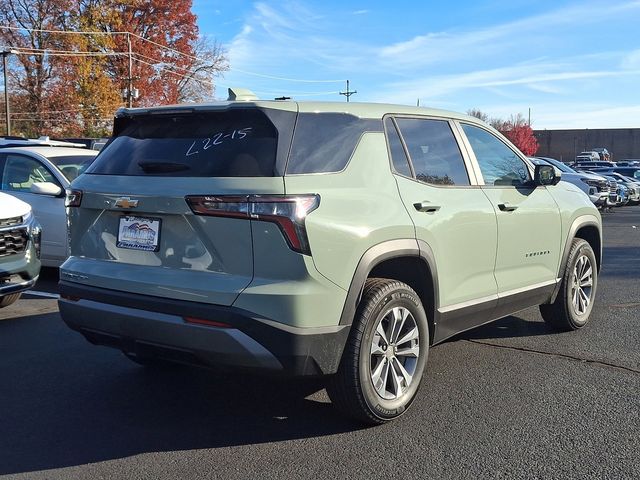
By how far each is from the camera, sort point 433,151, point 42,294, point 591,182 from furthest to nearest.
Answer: point 591,182, point 42,294, point 433,151

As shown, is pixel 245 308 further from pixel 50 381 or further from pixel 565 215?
pixel 565 215

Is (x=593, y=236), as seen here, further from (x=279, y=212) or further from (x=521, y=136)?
(x=521, y=136)

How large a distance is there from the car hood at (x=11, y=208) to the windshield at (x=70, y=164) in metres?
1.97

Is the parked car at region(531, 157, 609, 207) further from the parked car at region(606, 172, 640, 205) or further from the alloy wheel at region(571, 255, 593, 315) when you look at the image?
the alloy wheel at region(571, 255, 593, 315)

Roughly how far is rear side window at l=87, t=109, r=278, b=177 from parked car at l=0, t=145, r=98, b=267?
4.43 m

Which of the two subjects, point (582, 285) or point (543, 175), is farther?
point (582, 285)

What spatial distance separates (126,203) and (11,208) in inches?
127

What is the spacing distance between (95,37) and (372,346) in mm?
39567

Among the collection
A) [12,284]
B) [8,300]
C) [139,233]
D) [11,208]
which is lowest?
[8,300]

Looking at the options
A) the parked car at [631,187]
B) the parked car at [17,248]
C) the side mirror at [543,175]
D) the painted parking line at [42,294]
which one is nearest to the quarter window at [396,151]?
the side mirror at [543,175]

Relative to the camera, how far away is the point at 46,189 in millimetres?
7797

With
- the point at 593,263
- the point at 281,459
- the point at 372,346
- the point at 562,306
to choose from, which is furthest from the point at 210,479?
the point at 593,263

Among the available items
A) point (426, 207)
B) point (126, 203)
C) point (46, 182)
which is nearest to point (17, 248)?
point (46, 182)

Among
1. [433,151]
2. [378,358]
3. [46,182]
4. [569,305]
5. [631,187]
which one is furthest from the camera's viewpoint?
[631,187]
